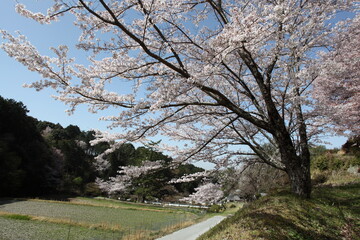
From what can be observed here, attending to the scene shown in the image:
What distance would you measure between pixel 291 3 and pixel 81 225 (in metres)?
11.9

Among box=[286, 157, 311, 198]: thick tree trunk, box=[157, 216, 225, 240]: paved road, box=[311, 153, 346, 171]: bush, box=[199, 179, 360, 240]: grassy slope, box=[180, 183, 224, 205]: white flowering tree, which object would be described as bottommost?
box=[157, 216, 225, 240]: paved road

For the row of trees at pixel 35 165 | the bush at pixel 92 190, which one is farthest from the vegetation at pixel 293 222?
the bush at pixel 92 190

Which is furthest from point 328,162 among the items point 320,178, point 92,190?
point 92,190

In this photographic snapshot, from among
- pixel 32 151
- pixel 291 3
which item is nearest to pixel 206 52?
pixel 291 3

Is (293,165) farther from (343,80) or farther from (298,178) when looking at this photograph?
(343,80)

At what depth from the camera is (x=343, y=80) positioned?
7281mm

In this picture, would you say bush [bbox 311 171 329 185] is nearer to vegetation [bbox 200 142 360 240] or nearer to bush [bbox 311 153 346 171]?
bush [bbox 311 153 346 171]

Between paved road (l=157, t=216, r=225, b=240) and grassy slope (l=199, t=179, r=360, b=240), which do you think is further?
paved road (l=157, t=216, r=225, b=240)

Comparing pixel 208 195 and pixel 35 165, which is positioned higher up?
pixel 35 165

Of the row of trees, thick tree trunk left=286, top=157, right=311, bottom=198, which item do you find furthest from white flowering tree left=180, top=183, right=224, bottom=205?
the row of trees

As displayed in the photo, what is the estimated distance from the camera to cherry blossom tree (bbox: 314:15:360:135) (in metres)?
4.83

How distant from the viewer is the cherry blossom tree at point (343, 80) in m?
4.83

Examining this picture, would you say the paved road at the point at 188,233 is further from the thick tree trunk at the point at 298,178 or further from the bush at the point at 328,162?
the bush at the point at 328,162

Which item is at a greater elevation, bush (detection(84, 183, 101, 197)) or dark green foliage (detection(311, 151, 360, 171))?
dark green foliage (detection(311, 151, 360, 171))
